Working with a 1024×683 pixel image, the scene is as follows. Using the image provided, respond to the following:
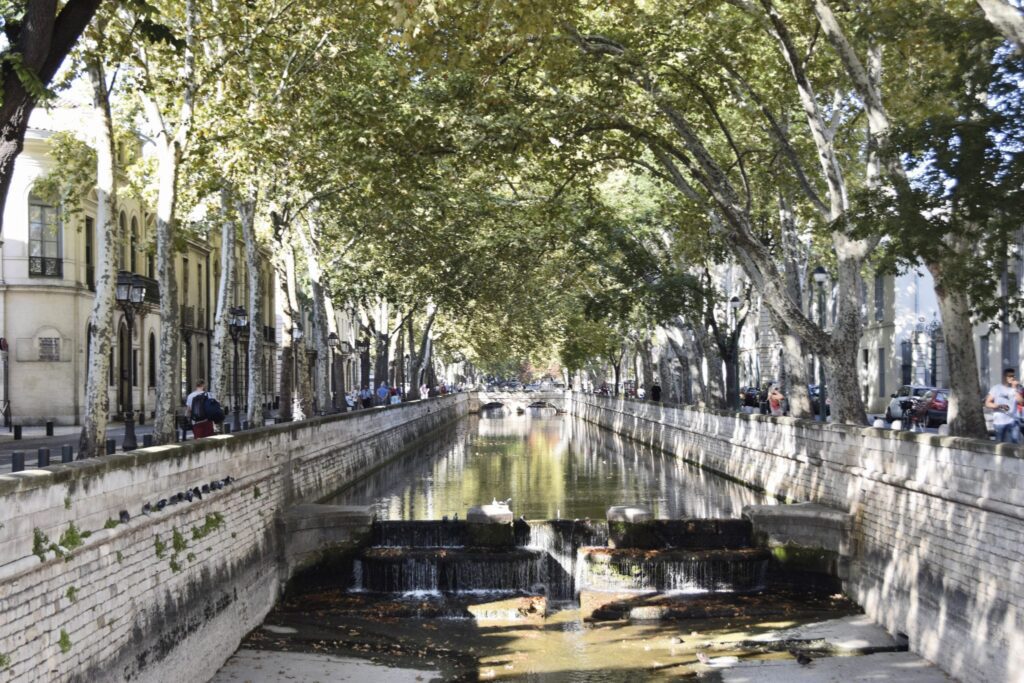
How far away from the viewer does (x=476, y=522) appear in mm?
22219

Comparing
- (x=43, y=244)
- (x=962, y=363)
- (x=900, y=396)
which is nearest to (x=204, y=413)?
(x=962, y=363)

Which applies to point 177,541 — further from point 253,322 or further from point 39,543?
point 253,322

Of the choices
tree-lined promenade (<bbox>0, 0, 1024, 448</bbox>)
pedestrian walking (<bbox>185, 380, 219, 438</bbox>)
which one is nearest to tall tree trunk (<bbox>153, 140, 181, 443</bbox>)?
tree-lined promenade (<bbox>0, 0, 1024, 448</bbox>)

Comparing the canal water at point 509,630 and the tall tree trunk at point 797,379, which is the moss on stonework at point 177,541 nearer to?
the canal water at point 509,630

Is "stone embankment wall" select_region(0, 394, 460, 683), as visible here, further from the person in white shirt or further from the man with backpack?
the person in white shirt

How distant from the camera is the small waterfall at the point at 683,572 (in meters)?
20.5

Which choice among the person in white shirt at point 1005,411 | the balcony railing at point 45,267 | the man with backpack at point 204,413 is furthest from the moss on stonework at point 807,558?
the balcony railing at point 45,267

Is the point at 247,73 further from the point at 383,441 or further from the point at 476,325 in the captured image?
the point at 476,325

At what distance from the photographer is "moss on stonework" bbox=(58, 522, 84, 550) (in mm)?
10414

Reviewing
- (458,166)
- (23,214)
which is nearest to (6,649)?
(458,166)

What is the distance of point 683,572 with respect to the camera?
67.4 feet

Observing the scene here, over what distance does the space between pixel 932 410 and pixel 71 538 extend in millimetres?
30834

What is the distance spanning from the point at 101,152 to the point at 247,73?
507cm

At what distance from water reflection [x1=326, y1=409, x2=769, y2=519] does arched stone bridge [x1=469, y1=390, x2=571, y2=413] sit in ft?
168
